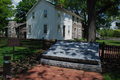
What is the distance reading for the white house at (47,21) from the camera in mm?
19297

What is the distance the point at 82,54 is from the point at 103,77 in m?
1.56

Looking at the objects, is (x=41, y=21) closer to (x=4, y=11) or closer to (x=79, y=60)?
(x=4, y=11)

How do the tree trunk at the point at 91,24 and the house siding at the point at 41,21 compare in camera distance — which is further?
the house siding at the point at 41,21

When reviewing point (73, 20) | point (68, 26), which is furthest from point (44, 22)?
point (73, 20)

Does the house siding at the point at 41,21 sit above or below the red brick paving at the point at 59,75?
above

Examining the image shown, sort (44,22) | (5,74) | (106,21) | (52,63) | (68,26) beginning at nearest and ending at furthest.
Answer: (5,74) < (52,63) < (44,22) < (68,26) < (106,21)

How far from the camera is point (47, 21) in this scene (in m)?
19.8

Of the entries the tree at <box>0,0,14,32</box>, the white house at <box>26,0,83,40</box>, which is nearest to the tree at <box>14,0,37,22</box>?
the tree at <box>0,0,14,32</box>

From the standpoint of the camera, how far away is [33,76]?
13.5 ft

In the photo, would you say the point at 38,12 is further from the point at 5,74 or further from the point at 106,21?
the point at 106,21

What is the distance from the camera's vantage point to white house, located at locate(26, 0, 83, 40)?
19.3 metres

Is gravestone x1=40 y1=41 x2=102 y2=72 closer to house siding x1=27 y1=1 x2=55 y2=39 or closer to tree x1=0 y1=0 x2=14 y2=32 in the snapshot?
house siding x1=27 y1=1 x2=55 y2=39

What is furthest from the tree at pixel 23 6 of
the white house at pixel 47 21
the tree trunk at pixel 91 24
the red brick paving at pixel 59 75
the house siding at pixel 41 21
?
the red brick paving at pixel 59 75

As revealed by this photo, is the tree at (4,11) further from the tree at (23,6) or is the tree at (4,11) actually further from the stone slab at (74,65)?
the stone slab at (74,65)
